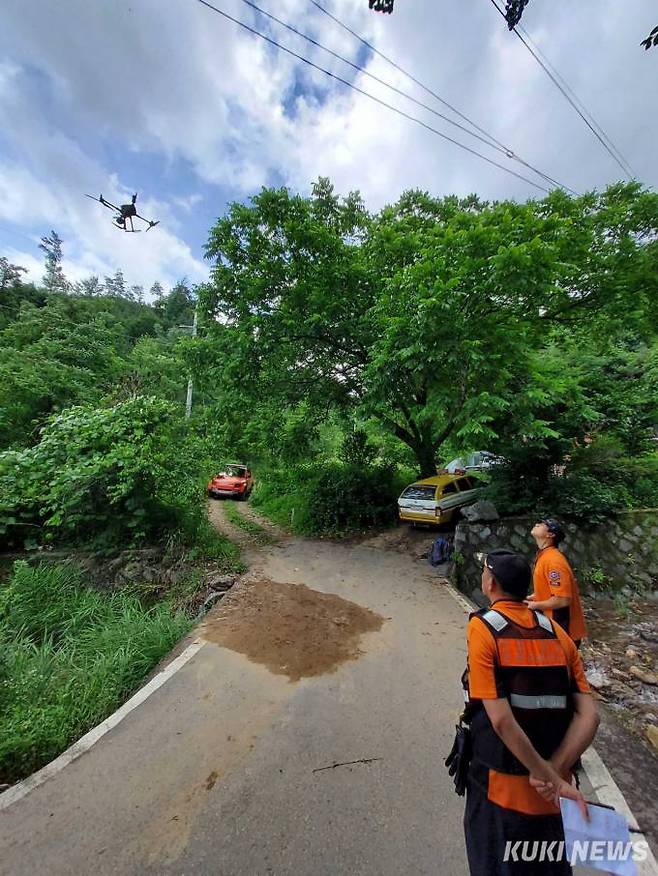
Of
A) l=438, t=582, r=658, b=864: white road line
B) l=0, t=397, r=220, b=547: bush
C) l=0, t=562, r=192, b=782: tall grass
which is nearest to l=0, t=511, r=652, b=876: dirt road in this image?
l=0, t=562, r=192, b=782: tall grass

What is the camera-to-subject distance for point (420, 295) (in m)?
6.00

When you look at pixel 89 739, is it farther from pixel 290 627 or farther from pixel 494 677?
pixel 494 677

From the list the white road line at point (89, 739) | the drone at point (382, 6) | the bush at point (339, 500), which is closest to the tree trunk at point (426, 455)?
the bush at point (339, 500)

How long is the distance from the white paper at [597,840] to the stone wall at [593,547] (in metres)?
6.33

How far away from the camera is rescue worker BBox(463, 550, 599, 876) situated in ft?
4.70

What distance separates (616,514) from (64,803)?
8.88 meters

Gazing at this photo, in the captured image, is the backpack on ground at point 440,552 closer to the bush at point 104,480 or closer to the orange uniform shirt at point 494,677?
the bush at point 104,480

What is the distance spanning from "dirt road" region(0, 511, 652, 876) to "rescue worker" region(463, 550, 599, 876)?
89 cm

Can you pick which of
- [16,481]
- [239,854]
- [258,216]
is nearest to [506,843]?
[239,854]

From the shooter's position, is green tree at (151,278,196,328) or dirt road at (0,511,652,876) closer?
dirt road at (0,511,652,876)

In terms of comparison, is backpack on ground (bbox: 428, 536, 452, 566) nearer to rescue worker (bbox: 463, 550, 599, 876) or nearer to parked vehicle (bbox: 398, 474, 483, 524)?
parked vehicle (bbox: 398, 474, 483, 524)

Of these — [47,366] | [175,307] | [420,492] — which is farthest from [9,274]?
[420,492]

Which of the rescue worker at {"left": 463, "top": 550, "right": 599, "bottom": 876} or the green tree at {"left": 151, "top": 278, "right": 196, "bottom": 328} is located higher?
the green tree at {"left": 151, "top": 278, "right": 196, "bottom": 328}

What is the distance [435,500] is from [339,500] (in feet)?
9.81
